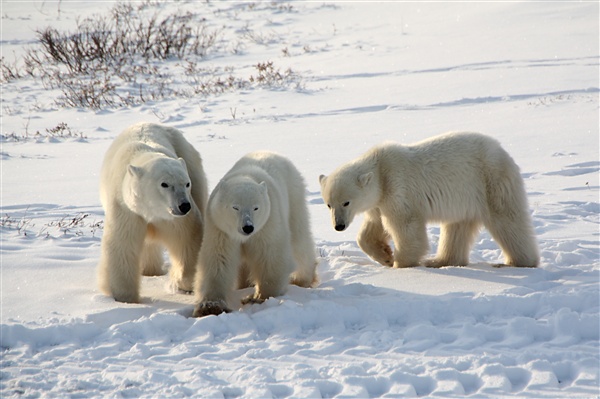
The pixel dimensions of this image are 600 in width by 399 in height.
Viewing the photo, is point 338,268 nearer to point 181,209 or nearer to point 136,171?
point 181,209

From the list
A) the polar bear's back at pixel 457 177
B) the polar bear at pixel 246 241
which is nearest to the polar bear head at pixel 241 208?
the polar bear at pixel 246 241

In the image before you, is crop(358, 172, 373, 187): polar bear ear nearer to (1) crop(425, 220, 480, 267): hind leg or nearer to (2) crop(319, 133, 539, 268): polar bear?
(2) crop(319, 133, 539, 268): polar bear

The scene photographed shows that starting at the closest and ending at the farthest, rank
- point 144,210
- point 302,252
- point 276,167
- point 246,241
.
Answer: point 144,210, point 246,241, point 302,252, point 276,167

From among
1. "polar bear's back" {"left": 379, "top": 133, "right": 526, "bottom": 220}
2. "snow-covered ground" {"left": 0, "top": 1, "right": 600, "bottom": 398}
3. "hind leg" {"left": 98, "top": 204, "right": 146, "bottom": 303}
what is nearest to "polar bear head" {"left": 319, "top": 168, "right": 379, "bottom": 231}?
"polar bear's back" {"left": 379, "top": 133, "right": 526, "bottom": 220}

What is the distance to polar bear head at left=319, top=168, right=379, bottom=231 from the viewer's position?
5.40m

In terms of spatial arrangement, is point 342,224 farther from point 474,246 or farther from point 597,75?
point 597,75

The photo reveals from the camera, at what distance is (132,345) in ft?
13.0

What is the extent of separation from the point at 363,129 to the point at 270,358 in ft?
21.5

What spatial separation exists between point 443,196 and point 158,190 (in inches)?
86.6

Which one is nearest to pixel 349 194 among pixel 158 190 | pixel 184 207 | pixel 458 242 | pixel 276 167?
pixel 276 167

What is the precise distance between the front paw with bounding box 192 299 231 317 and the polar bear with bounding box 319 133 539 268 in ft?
4.03

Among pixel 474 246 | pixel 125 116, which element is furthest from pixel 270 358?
pixel 125 116

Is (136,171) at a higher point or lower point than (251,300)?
higher

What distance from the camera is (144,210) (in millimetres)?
4566
